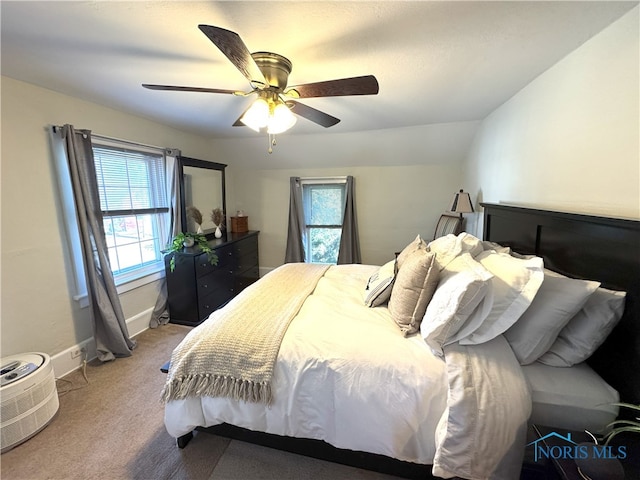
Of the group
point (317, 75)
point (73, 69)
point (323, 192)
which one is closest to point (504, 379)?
point (317, 75)

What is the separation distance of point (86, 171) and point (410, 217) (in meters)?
3.79

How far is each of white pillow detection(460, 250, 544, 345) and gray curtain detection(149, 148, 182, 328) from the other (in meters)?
3.10

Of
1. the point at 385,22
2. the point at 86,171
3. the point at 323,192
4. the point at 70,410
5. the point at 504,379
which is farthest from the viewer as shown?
the point at 323,192

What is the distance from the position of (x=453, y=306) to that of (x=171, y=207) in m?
3.13

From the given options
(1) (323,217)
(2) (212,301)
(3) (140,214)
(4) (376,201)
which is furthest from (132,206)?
(4) (376,201)

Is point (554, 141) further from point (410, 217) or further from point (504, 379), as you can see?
point (410, 217)

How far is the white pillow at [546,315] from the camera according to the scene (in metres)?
1.19

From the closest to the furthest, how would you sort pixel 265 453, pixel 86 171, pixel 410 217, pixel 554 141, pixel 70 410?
pixel 265 453, pixel 554 141, pixel 70 410, pixel 86 171, pixel 410 217

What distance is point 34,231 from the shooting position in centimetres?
205

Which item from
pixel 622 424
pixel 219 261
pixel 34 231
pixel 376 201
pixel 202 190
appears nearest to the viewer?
pixel 622 424

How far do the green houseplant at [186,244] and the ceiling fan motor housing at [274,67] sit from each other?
79.3 inches

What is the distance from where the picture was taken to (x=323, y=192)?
4.43 meters

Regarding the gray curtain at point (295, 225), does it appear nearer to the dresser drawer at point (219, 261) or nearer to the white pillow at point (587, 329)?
the dresser drawer at point (219, 261)

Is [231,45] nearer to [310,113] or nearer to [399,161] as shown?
[310,113]
